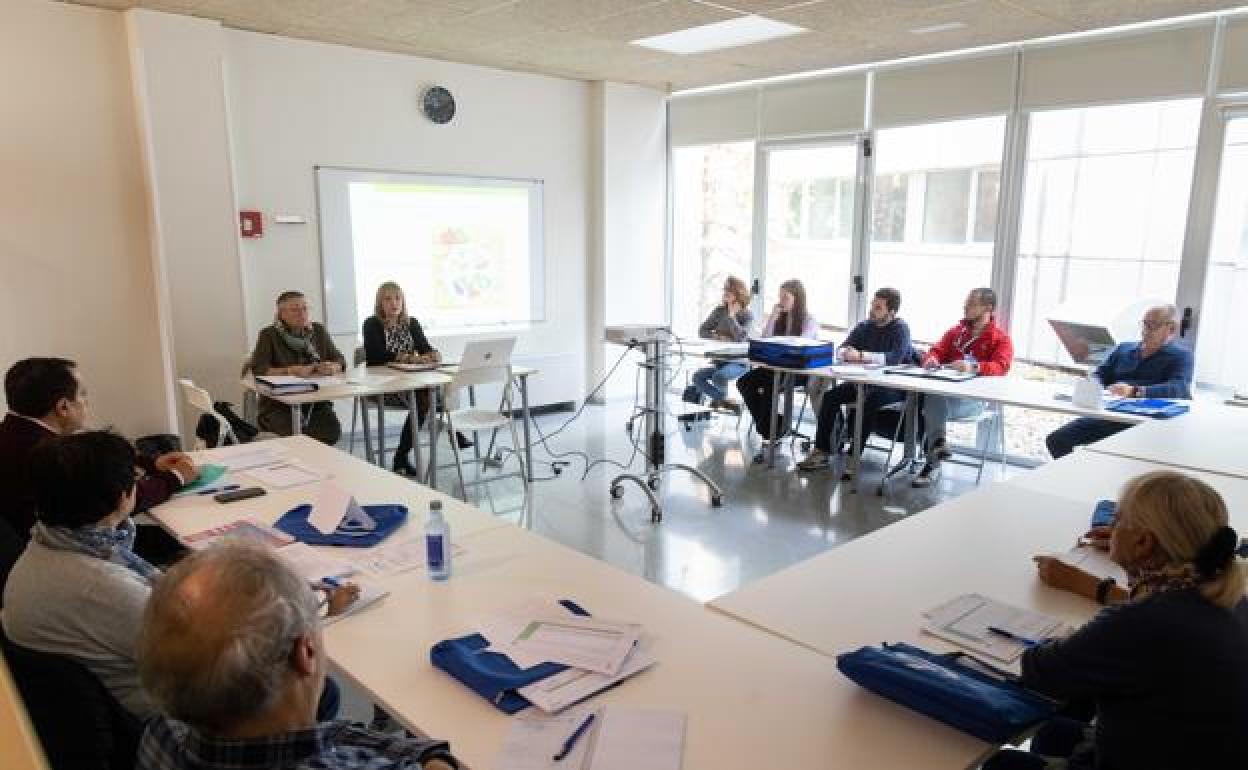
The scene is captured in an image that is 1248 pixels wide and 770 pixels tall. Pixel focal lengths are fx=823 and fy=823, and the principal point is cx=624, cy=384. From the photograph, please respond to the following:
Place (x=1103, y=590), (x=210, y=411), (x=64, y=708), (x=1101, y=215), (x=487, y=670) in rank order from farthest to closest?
(x=1101, y=215), (x=210, y=411), (x=1103, y=590), (x=487, y=670), (x=64, y=708)

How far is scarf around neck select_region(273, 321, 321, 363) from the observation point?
494 cm

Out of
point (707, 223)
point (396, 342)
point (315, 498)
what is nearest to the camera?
point (315, 498)

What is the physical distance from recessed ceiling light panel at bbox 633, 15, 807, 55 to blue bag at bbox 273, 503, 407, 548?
3758 mm

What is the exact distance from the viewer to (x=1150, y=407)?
163 inches

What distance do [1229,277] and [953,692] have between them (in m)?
4.55

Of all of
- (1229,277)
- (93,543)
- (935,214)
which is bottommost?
(93,543)

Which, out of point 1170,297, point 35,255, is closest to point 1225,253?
point 1170,297

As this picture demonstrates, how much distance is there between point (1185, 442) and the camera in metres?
3.49

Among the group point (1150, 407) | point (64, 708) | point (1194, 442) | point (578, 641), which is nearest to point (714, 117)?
point (1150, 407)

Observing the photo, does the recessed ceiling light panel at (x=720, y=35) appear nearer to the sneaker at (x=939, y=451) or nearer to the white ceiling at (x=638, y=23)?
the white ceiling at (x=638, y=23)

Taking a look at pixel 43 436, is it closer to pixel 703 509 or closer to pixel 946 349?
pixel 703 509

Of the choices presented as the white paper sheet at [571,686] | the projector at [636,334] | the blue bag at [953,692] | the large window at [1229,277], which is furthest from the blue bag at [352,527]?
the large window at [1229,277]

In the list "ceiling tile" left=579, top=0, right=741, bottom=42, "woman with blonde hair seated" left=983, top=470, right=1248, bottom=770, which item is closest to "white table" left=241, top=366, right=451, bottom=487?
"ceiling tile" left=579, top=0, right=741, bottom=42

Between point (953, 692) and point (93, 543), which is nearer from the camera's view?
point (953, 692)
